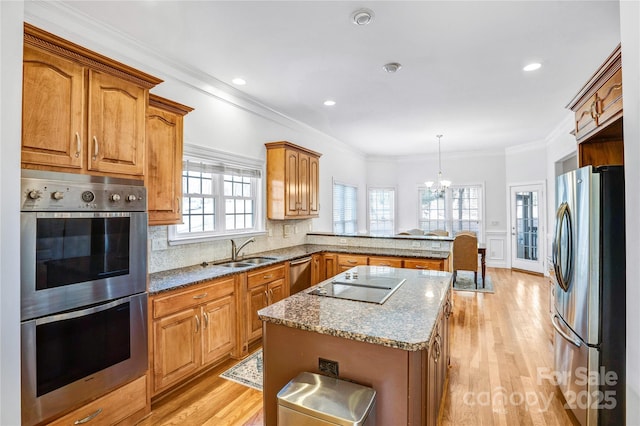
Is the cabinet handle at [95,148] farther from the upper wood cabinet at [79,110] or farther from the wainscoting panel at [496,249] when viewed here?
the wainscoting panel at [496,249]

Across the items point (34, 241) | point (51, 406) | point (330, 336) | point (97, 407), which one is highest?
point (34, 241)

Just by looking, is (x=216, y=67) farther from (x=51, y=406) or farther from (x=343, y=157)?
(x=343, y=157)

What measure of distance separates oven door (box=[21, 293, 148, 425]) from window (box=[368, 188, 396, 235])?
6724mm

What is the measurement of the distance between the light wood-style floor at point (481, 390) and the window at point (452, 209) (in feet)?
13.2

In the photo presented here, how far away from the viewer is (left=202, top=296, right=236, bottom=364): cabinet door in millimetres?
2598

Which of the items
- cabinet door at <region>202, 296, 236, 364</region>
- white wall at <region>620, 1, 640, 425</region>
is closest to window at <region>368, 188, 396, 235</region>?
cabinet door at <region>202, 296, 236, 364</region>

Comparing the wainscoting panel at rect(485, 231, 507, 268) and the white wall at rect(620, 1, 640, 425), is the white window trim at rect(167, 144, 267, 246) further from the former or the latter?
the wainscoting panel at rect(485, 231, 507, 268)

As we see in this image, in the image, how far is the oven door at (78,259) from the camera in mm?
1519

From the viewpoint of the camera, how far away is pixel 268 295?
331 centimetres

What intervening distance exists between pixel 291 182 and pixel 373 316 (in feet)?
9.68

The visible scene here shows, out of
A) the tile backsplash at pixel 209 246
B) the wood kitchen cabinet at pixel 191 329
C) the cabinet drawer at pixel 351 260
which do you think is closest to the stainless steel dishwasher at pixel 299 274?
the cabinet drawer at pixel 351 260

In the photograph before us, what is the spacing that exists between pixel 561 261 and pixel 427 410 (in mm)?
1574

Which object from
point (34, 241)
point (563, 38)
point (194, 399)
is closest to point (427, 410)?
point (194, 399)

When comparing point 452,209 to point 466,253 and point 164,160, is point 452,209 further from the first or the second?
point 164,160
